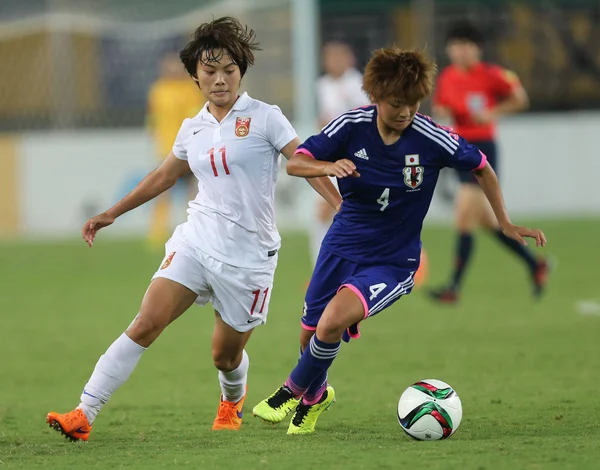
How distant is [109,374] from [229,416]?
2.59 feet

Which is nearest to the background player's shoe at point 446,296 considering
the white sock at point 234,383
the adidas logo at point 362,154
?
the white sock at point 234,383

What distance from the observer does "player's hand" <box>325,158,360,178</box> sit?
5629mm

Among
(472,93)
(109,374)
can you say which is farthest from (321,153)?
(472,93)

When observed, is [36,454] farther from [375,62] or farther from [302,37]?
[302,37]

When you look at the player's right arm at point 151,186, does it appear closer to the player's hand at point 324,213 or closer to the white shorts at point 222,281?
the white shorts at point 222,281

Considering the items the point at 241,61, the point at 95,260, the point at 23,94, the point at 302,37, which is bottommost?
the point at 95,260

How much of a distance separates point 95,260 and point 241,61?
10845mm

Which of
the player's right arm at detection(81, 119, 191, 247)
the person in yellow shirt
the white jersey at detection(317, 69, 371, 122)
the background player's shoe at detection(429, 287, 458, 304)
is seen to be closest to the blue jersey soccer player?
the player's right arm at detection(81, 119, 191, 247)

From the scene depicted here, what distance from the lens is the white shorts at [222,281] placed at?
20.3 feet

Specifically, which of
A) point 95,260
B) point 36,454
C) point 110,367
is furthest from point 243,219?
point 95,260

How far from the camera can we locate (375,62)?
5922mm

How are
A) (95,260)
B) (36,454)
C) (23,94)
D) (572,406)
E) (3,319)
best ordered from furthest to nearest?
1. (23,94)
2. (95,260)
3. (3,319)
4. (572,406)
5. (36,454)

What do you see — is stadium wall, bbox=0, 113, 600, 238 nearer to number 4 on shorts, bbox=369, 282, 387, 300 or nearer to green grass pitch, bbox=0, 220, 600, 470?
green grass pitch, bbox=0, 220, 600, 470

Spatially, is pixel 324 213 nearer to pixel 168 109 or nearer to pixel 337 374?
pixel 337 374
